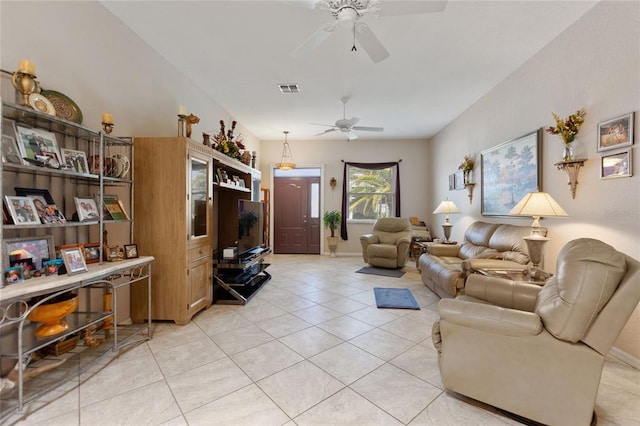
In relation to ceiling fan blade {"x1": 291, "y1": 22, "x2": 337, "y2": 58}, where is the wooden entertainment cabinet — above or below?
below

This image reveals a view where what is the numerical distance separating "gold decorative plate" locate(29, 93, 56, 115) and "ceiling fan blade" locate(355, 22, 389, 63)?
7.50 ft

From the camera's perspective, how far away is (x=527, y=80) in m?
3.37

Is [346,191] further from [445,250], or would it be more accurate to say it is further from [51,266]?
[51,266]

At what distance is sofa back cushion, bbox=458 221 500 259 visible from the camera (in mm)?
3764

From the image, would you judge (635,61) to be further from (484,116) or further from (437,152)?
(437,152)

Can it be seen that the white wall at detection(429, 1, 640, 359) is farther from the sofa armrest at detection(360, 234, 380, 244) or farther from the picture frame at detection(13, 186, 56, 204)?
the picture frame at detection(13, 186, 56, 204)

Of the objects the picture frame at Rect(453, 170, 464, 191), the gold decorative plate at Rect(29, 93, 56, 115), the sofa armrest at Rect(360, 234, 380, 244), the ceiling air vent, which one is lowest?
the sofa armrest at Rect(360, 234, 380, 244)

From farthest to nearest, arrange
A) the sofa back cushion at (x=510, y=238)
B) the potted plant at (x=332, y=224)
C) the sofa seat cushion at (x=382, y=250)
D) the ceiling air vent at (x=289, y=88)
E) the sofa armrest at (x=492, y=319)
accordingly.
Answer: the potted plant at (x=332, y=224) < the sofa seat cushion at (x=382, y=250) < the ceiling air vent at (x=289, y=88) < the sofa back cushion at (x=510, y=238) < the sofa armrest at (x=492, y=319)

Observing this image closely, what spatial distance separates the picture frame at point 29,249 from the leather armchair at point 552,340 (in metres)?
2.67

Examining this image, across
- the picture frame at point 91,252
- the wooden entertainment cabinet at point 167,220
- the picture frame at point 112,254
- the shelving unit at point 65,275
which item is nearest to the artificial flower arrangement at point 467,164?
the wooden entertainment cabinet at point 167,220

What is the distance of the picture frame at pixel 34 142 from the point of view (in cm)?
172

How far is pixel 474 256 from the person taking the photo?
368 cm

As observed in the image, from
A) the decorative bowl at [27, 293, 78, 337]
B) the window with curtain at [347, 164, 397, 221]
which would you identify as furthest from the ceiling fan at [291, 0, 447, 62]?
the window with curtain at [347, 164, 397, 221]

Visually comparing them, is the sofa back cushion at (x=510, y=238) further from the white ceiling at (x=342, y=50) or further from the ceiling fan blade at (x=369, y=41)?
the ceiling fan blade at (x=369, y=41)
